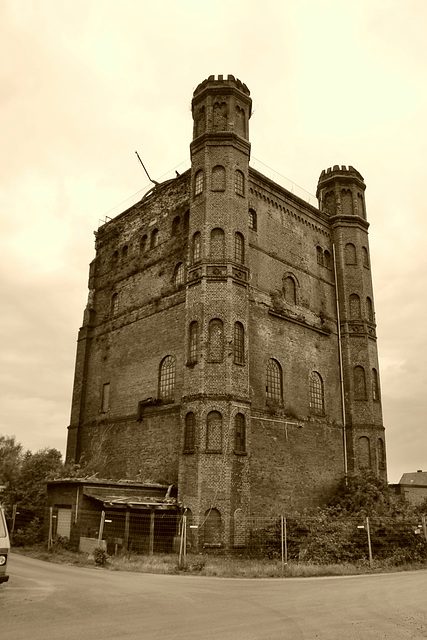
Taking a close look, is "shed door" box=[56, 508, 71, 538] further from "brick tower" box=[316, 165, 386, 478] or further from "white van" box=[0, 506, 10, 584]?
"brick tower" box=[316, 165, 386, 478]

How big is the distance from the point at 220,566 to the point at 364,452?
42.7 ft

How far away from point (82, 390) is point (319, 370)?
12.8m

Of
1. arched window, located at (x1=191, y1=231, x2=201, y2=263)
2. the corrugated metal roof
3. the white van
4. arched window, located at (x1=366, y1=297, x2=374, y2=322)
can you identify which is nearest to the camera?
the white van

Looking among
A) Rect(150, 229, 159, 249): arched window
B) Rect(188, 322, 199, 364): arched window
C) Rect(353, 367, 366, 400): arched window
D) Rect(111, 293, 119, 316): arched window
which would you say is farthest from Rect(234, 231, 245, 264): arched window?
Rect(353, 367, 366, 400): arched window

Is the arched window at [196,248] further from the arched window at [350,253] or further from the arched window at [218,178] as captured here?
the arched window at [350,253]

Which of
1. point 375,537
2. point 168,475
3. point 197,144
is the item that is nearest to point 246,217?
point 197,144

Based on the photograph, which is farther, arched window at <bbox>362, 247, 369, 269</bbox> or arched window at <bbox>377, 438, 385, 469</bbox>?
arched window at <bbox>362, 247, 369, 269</bbox>

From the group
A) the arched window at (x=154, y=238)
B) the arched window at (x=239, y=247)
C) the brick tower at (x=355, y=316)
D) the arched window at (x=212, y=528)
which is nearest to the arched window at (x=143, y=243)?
the arched window at (x=154, y=238)

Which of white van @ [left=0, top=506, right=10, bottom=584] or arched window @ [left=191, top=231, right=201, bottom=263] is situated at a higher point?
arched window @ [left=191, top=231, right=201, bottom=263]

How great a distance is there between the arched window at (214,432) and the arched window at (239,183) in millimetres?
10481

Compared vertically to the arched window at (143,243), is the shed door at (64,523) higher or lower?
lower

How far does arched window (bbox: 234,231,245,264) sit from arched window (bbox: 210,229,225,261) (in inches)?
27.8

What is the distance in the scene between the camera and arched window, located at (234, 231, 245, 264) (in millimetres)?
24406

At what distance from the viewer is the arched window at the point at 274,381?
24703 millimetres
